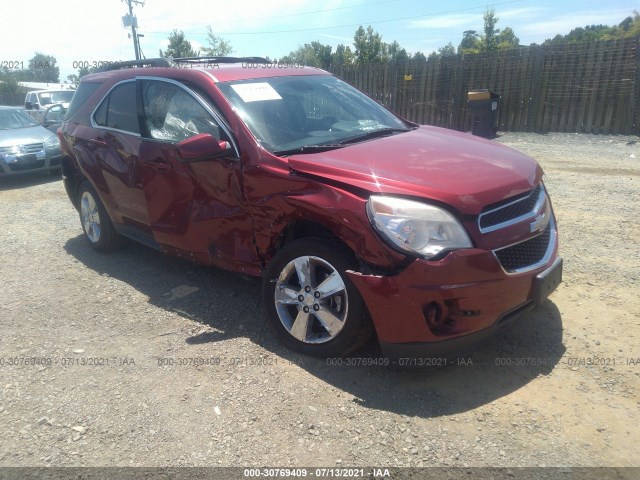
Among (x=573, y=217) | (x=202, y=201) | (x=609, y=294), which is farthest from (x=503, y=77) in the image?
(x=202, y=201)

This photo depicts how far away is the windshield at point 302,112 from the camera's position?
386 cm

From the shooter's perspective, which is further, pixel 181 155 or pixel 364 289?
pixel 181 155

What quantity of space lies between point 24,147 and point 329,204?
9.44 meters

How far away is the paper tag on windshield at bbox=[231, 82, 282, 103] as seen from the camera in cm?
406

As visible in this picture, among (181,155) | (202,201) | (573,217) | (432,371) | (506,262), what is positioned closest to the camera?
(506,262)

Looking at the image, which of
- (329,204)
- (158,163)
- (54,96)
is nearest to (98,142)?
(158,163)

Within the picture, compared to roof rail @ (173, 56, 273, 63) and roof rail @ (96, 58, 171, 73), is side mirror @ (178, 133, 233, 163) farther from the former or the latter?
roof rail @ (173, 56, 273, 63)

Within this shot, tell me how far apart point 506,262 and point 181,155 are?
7.38 ft

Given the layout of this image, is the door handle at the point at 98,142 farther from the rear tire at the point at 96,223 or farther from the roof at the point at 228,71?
the roof at the point at 228,71

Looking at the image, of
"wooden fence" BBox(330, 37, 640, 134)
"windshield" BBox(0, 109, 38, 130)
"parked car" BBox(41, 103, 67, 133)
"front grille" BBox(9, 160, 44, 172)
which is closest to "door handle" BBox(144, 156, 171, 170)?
"front grille" BBox(9, 160, 44, 172)

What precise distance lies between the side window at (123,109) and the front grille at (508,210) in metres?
3.21

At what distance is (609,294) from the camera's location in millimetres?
4137

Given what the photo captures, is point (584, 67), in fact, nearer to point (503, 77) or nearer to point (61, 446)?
point (503, 77)

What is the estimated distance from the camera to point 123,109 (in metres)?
5.05
